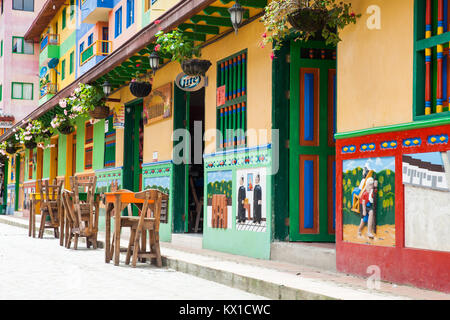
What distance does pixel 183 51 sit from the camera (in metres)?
11.0

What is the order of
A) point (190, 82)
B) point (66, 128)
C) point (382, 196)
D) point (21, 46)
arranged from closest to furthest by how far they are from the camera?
point (382, 196)
point (190, 82)
point (66, 128)
point (21, 46)

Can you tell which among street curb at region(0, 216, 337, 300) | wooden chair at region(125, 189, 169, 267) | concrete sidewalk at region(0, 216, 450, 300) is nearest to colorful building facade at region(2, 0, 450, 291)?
concrete sidewalk at region(0, 216, 450, 300)

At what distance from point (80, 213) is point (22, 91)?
32.2m

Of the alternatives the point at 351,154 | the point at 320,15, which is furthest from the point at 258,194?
the point at 320,15

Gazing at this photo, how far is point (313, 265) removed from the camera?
27.5 ft

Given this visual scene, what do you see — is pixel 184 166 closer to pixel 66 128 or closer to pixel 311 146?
pixel 311 146

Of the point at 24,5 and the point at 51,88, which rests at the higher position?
the point at 24,5

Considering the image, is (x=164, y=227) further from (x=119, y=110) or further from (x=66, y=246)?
(x=119, y=110)

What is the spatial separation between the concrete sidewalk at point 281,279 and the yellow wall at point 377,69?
177 cm

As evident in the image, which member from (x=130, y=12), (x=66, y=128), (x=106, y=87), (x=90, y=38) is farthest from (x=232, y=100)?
(x=90, y=38)

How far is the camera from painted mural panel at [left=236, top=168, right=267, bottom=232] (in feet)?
31.9

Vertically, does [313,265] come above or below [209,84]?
below

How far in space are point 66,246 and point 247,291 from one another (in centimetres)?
671
